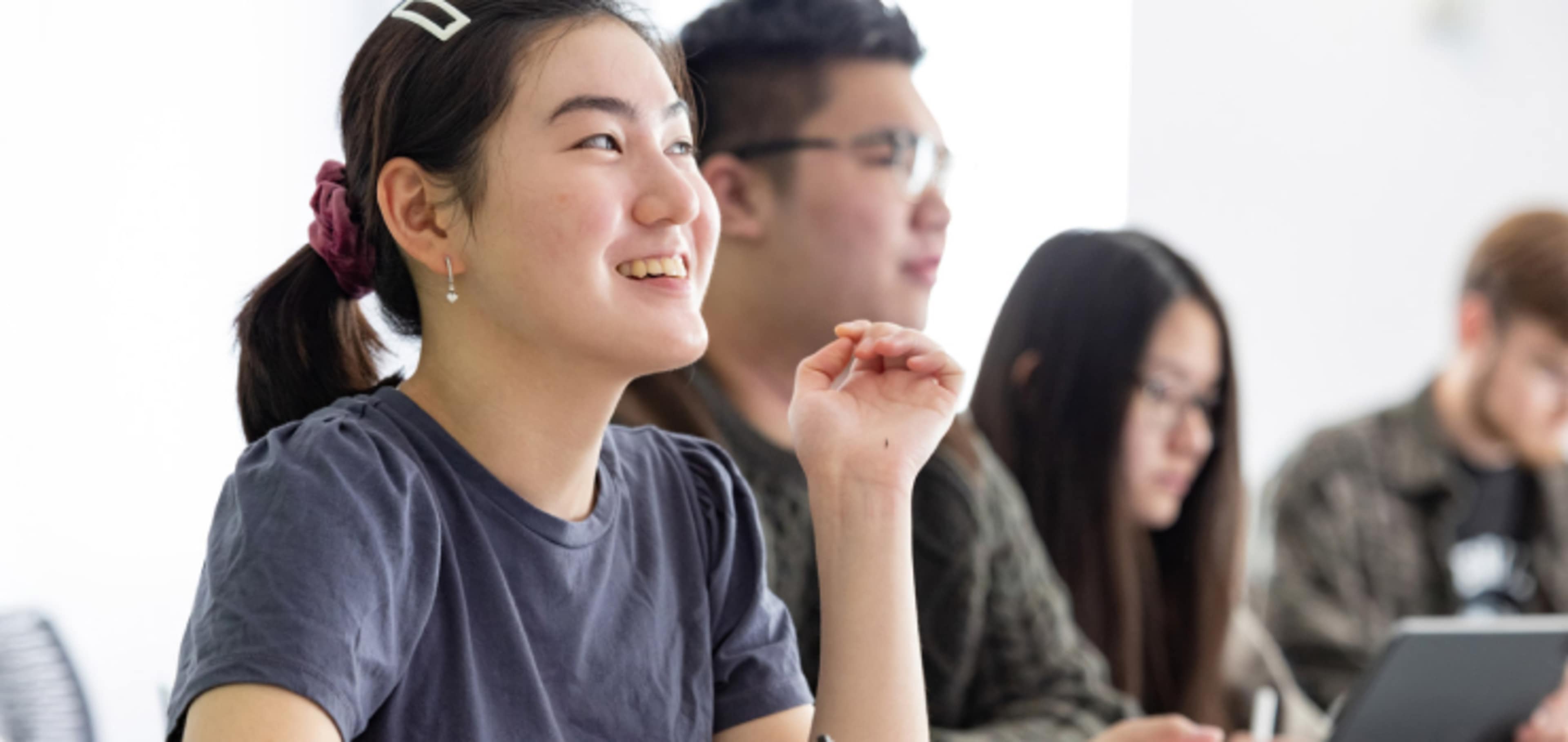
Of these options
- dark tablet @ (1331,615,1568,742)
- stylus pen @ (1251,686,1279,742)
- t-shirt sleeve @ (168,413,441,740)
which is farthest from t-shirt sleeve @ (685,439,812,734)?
stylus pen @ (1251,686,1279,742)

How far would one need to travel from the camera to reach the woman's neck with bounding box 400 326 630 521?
828 millimetres

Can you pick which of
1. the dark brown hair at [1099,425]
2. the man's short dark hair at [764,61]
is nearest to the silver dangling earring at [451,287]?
the man's short dark hair at [764,61]

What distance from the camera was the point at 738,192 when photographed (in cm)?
147

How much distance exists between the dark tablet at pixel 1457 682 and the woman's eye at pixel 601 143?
1049 millimetres

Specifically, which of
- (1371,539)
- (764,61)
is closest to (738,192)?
(764,61)

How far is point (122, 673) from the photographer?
150 centimetres

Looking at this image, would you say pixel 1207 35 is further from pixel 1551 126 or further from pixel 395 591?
pixel 395 591

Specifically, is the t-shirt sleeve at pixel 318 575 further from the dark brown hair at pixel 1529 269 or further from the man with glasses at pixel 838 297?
the dark brown hair at pixel 1529 269

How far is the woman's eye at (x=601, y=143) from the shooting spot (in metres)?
0.83

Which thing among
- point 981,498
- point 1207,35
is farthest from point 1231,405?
point 1207,35

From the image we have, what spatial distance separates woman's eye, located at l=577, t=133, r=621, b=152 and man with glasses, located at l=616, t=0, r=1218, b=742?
514 mm

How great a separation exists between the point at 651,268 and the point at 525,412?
0.12m

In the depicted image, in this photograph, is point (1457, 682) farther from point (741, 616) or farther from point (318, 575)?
point (318, 575)

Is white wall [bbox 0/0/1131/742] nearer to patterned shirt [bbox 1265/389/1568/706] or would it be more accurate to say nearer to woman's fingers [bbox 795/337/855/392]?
woman's fingers [bbox 795/337/855/392]
